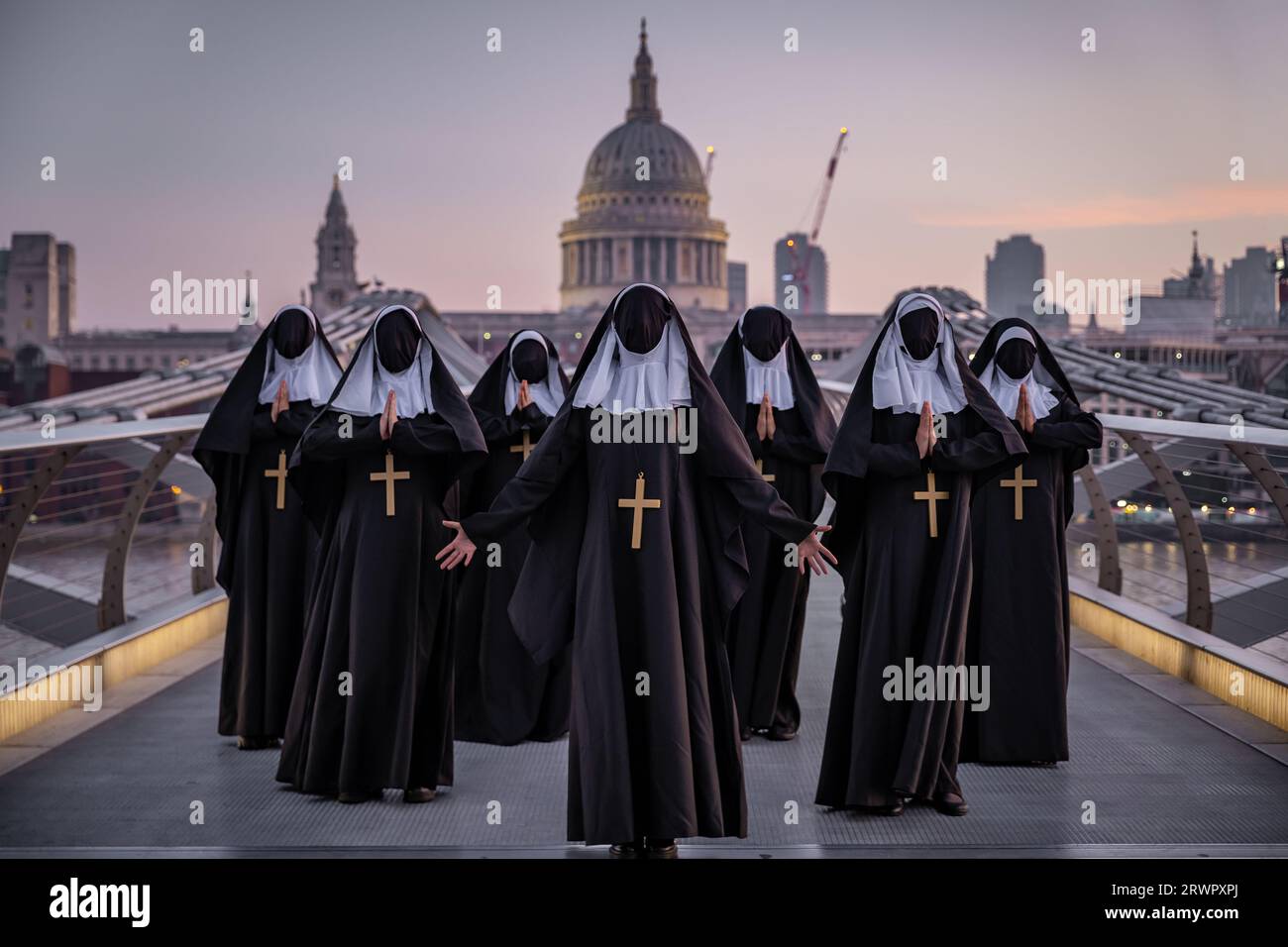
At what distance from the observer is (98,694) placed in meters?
8.03

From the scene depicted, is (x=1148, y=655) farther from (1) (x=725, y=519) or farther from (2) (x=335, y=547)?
(2) (x=335, y=547)

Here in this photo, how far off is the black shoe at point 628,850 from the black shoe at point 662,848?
0.03 m

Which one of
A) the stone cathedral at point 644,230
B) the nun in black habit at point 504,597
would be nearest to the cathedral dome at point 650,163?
the stone cathedral at point 644,230

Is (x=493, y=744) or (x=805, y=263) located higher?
(x=805, y=263)

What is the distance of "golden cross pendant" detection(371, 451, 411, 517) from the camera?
6.36 meters

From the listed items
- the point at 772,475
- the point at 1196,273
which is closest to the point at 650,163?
the point at 1196,273

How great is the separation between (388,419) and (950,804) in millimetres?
2773

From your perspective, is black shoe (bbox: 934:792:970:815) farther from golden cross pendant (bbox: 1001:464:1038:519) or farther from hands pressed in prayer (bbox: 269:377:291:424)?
hands pressed in prayer (bbox: 269:377:291:424)

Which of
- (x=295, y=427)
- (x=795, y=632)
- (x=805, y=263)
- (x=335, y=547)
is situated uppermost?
(x=805, y=263)

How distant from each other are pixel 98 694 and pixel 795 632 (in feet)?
12.3

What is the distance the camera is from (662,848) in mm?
5289

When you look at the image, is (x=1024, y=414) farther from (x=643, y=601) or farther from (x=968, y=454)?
(x=643, y=601)
